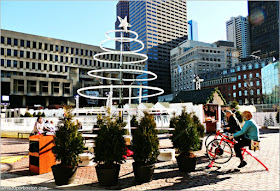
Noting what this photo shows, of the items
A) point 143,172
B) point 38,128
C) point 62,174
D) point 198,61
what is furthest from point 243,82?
point 62,174

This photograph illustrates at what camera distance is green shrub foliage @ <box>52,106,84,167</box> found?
607 centimetres

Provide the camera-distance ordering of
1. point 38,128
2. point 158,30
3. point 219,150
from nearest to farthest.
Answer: point 219,150 → point 38,128 → point 158,30

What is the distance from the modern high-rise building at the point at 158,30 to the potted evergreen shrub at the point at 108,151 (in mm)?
106766

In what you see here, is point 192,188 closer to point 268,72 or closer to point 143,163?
point 143,163

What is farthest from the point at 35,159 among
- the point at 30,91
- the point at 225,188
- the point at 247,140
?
the point at 30,91

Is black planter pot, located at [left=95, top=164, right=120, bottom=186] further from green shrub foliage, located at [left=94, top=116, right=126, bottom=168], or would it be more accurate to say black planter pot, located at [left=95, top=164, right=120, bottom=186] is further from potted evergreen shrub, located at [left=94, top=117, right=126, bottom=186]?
green shrub foliage, located at [left=94, top=116, right=126, bottom=168]

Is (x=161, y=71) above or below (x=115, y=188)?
above

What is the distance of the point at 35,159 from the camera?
730cm

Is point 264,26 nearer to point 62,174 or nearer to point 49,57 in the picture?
point 49,57

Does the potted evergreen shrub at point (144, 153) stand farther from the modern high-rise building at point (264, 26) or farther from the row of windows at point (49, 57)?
the modern high-rise building at point (264, 26)

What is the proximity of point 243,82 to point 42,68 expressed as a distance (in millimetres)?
75256

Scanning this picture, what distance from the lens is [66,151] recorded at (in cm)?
607

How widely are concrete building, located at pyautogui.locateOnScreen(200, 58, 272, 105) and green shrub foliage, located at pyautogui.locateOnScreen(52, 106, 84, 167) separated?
265 feet

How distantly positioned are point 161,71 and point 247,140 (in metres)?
171
